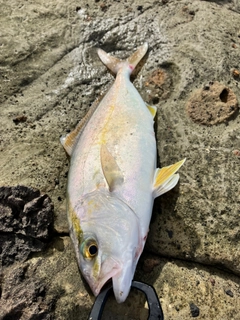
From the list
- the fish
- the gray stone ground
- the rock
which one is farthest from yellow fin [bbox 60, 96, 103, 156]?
the rock

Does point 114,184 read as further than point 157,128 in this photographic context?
No

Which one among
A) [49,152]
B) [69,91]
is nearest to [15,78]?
[69,91]

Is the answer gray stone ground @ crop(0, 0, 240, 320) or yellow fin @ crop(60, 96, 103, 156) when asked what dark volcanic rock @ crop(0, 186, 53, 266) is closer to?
gray stone ground @ crop(0, 0, 240, 320)

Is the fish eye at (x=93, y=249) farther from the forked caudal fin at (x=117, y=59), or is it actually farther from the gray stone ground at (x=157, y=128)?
the forked caudal fin at (x=117, y=59)

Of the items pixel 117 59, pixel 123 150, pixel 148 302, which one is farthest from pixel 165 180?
pixel 117 59

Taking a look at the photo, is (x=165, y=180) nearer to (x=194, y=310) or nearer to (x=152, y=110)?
(x=152, y=110)
